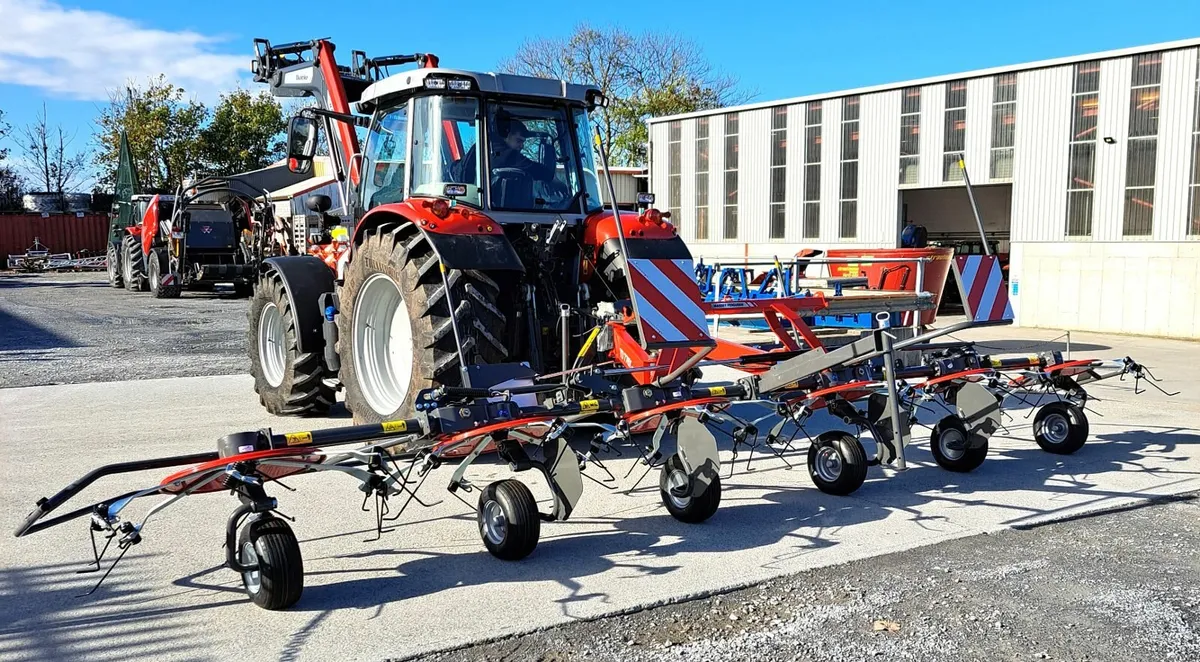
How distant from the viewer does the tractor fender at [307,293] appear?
7.13m

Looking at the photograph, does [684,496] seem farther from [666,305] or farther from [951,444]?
[951,444]

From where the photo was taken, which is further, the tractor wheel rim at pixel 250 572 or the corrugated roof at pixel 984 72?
the corrugated roof at pixel 984 72

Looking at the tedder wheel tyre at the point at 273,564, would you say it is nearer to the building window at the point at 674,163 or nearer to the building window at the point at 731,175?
the building window at the point at 731,175

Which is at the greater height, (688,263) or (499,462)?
(688,263)

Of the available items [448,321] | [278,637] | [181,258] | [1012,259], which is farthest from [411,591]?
[181,258]

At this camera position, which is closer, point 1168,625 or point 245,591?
point 1168,625

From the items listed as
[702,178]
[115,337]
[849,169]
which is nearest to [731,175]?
[702,178]

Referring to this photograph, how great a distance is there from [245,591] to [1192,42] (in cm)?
1686

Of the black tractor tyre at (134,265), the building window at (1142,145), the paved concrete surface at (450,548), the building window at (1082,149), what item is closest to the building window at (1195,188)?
the building window at (1142,145)

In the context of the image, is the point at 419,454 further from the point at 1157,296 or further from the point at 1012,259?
the point at 1012,259

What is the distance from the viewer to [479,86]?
20.5 feet

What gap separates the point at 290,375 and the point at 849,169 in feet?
54.1

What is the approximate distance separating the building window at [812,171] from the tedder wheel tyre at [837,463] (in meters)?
17.6

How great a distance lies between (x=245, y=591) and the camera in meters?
3.79
